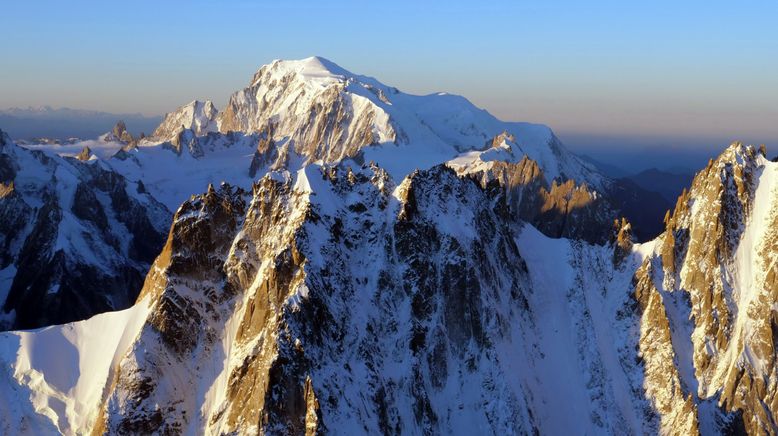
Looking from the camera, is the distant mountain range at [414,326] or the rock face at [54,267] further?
the rock face at [54,267]

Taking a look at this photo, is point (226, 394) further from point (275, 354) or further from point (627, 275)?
point (627, 275)

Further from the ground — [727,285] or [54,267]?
[727,285]

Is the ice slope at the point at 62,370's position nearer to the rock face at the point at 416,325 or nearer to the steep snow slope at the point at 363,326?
the rock face at the point at 416,325

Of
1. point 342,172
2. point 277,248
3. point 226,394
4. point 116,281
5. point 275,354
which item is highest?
point 342,172

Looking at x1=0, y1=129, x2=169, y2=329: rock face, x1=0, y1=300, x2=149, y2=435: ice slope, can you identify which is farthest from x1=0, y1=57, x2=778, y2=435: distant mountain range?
x1=0, y1=129, x2=169, y2=329: rock face

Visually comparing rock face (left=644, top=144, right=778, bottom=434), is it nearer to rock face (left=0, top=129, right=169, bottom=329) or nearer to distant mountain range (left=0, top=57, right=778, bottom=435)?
distant mountain range (left=0, top=57, right=778, bottom=435)

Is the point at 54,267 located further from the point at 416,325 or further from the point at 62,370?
the point at 416,325

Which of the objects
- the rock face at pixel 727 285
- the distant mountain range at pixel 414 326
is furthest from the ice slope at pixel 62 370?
the rock face at pixel 727 285

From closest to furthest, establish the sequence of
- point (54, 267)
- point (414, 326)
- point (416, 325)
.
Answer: point (414, 326), point (416, 325), point (54, 267)

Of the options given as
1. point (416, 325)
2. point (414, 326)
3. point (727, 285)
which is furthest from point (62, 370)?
point (727, 285)

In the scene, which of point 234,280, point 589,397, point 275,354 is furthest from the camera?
point 589,397

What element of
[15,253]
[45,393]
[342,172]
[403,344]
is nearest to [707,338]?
[403,344]
